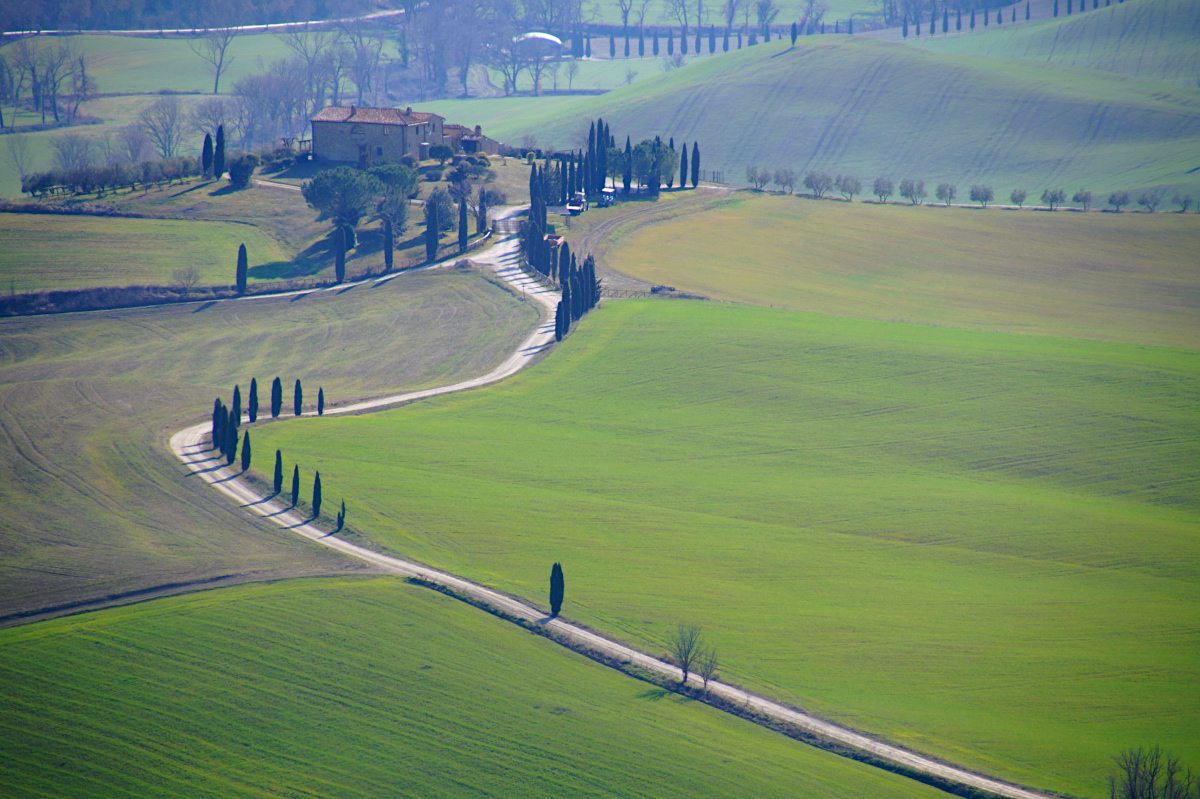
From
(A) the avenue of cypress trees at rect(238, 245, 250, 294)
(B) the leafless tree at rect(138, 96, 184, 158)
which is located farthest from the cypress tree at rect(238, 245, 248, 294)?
(B) the leafless tree at rect(138, 96, 184, 158)

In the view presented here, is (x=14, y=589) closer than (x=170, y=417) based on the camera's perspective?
Yes

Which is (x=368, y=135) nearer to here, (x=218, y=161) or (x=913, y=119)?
(x=218, y=161)

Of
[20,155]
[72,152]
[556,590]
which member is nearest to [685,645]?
[556,590]

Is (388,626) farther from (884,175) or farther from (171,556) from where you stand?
(884,175)

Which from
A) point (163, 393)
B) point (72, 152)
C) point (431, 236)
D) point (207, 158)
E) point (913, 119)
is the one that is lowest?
point (163, 393)

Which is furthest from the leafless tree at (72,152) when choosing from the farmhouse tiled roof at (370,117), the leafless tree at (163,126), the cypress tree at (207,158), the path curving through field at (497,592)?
the path curving through field at (497,592)

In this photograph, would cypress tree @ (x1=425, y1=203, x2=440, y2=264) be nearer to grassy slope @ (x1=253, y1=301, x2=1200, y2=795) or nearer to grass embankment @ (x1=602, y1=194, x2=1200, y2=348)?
grass embankment @ (x1=602, y1=194, x2=1200, y2=348)

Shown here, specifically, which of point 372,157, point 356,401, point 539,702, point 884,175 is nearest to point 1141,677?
point 539,702
